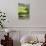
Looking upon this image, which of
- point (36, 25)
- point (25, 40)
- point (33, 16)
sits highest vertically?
point (33, 16)

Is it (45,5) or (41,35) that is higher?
(45,5)

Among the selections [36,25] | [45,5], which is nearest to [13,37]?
[36,25]

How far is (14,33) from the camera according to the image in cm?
351

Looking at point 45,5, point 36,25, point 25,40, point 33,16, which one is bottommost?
point 25,40

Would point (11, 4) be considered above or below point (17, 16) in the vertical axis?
above

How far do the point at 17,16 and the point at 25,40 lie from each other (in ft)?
2.07

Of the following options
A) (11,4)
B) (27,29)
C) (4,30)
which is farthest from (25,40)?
(11,4)

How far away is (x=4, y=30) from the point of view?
3475 mm

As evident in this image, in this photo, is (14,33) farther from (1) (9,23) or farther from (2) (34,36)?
(2) (34,36)

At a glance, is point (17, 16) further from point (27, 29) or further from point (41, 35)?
point (41, 35)

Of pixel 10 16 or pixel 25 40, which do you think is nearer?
pixel 25 40

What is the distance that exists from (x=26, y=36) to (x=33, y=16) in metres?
0.52

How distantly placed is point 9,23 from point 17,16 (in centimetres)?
26

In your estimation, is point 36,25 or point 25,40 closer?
point 25,40
